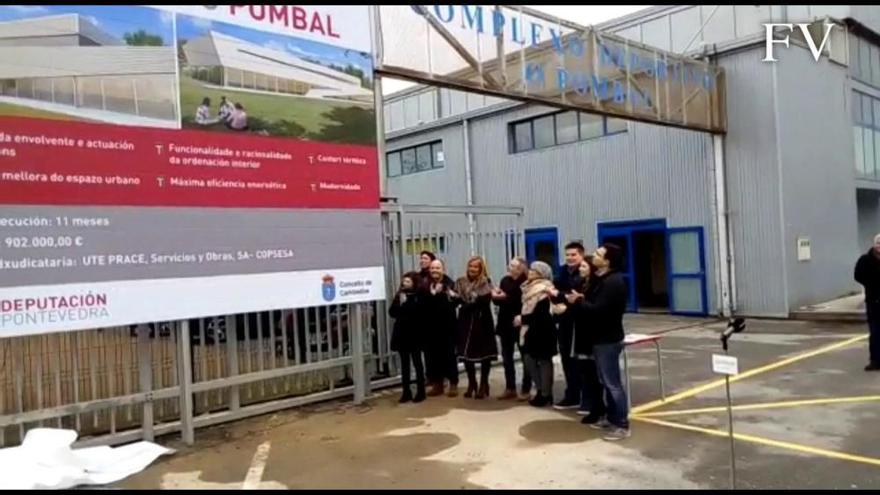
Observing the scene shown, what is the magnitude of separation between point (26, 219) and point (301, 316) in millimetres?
2807

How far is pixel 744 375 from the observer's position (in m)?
8.27

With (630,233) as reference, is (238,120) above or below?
above

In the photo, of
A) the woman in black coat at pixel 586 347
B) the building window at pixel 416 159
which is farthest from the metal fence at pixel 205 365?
the building window at pixel 416 159

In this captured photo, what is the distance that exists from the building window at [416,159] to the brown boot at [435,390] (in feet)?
44.7

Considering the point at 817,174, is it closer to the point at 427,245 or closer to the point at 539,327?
the point at 427,245

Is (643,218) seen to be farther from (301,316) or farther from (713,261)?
(301,316)

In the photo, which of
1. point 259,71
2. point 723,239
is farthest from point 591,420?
point 723,239

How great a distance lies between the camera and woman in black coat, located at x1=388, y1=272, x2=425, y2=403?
24.7 ft

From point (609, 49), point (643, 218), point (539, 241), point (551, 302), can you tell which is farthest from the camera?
point (539, 241)

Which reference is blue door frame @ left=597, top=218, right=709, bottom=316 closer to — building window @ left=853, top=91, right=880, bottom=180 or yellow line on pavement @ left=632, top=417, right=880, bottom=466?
building window @ left=853, top=91, right=880, bottom=180

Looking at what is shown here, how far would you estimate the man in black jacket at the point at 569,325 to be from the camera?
656 centimetres

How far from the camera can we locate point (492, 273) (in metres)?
9.84

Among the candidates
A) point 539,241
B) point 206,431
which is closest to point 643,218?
point 539,241

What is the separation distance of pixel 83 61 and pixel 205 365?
9.58ft
